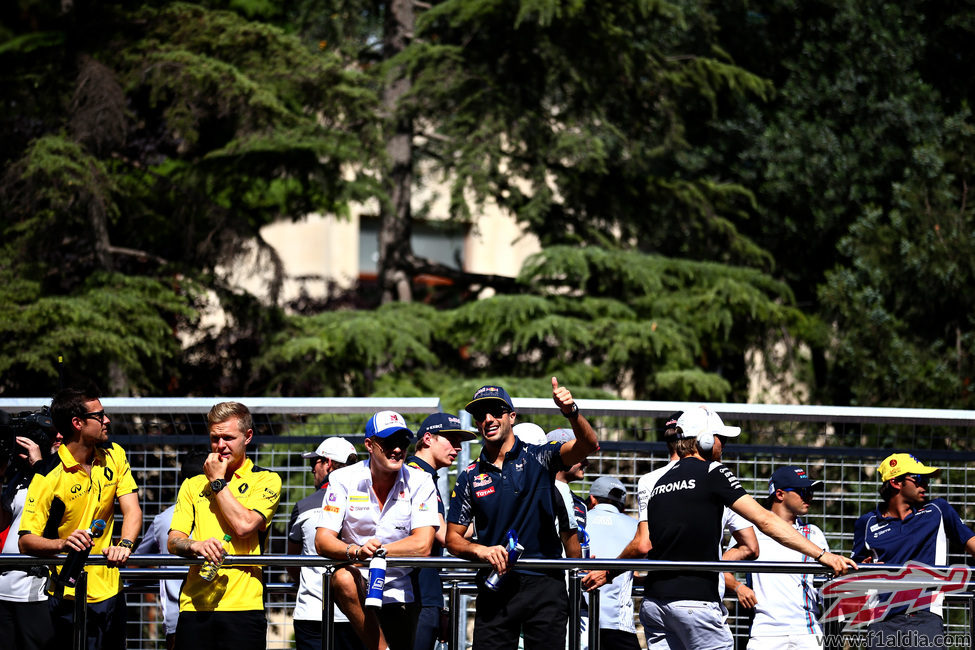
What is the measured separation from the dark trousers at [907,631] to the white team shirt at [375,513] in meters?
2.79

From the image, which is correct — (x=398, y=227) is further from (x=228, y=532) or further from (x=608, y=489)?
(x=228, y=532)

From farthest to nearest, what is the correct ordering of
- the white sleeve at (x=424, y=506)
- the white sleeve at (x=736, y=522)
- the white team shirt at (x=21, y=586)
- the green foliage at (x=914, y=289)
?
the green foliage at (x=914, y=289) < the white sleeve at (x=736, y=522) < the white team shirt at (x=21, y=586) < the white sleeve at (x=424, y=506)

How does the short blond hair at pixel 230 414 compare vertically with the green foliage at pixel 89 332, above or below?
below

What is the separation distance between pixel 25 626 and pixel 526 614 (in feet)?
9.89

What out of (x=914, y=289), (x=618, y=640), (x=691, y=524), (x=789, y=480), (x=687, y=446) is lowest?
(x=618, y=640)

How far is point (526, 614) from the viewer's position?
572 cm

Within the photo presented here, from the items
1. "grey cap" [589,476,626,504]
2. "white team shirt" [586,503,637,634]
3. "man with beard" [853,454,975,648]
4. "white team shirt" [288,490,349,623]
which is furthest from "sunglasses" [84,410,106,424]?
"man with beard" [853,454,975,648]

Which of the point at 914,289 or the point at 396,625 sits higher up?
the point at 914,289

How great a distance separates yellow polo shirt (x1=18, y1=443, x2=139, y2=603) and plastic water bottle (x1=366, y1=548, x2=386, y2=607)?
5.78ft

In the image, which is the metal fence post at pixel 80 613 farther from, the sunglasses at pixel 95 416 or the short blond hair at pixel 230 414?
the short blond hair at pixel 230 414

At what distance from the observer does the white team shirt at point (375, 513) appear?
5.92m

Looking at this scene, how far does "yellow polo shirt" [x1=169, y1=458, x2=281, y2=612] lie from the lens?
229 inches

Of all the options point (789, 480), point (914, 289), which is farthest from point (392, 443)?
point (914, 289)

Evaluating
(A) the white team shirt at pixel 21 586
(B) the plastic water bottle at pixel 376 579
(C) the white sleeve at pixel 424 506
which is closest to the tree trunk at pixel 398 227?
(A) the white team shirt at pixel 21 586
